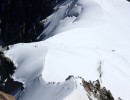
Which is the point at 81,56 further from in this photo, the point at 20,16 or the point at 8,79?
the point at 20,16

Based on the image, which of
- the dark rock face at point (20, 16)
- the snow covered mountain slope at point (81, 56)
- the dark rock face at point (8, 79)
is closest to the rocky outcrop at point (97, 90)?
the snow covered mountain slope at point (81, 56)

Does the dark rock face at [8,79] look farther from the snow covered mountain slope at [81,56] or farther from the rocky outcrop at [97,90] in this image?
the rocky outcrop at [97,90]

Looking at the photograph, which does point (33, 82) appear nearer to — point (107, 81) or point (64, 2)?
point (107, 81)

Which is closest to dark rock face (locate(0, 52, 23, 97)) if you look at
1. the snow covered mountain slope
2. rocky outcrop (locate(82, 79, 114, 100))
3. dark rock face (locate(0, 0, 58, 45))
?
the snow covered mountain slope

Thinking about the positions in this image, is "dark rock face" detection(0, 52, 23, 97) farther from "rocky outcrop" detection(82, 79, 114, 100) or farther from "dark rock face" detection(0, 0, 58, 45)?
"dark rock face" detection(0, 0, 58, 45)

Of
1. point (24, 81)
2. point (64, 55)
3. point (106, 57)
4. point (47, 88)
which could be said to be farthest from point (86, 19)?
point (47, 88)
